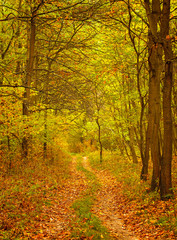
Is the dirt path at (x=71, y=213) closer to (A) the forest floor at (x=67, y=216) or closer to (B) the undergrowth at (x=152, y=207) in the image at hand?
(A) the forest floor at (x=67, y=216)

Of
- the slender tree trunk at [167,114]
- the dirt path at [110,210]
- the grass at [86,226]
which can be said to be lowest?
the dirt path at [110,210]

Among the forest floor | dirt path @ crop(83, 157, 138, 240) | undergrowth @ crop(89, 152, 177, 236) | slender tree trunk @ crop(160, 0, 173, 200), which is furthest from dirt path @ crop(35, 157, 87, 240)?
slender tree trunk @ crop(160, 0, 173, 200)

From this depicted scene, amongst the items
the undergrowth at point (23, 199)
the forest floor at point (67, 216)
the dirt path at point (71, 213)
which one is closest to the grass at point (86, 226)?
the forest floor at point (67, 216)

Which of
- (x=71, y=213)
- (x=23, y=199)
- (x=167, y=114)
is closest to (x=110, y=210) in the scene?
(x=71, y=213)

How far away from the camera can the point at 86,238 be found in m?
5.10

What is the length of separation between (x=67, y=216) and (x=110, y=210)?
2.00 meters

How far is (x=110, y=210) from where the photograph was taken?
8.44 meters

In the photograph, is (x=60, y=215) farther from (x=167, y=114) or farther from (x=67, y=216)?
(x=167, y=114)

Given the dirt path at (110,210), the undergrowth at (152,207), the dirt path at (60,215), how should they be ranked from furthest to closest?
the dirt path at (110,210)
the undergrowth at (152,207)
the dirt path at (60,215)

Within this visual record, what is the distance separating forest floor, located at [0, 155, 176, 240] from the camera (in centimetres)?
546

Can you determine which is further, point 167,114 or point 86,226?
point 167,114

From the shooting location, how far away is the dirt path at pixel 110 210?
6029 mm

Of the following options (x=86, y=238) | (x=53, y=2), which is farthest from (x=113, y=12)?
(x=86, y=238)

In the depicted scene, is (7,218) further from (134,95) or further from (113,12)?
(134,95)
